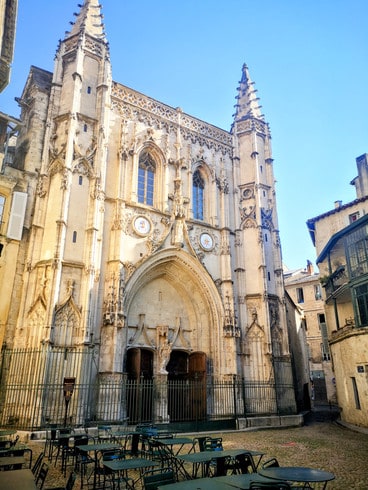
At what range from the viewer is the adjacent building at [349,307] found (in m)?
16.6

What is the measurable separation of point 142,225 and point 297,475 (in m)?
15.8

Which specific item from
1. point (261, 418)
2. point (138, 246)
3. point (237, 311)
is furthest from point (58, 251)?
A: point (261, 418)

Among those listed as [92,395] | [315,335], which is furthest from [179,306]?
[315,335]

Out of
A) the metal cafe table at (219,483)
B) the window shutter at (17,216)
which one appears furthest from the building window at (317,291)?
the metal cafe table at (219,483)

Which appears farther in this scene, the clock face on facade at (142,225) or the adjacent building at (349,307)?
the clock face on facade at (142,225)

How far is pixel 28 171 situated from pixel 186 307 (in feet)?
34.5

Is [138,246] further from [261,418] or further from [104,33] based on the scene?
[104,33]

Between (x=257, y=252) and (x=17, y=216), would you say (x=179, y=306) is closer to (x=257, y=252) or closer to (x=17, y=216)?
(x=257, y=252)

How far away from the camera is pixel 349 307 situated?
22.1 metres

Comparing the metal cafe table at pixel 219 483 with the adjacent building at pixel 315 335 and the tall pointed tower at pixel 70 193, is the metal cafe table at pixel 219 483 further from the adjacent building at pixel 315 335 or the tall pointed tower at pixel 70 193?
the adjacent building at pixel 315 335

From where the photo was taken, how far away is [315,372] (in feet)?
117

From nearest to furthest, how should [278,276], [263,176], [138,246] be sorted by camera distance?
[138,246] → [278,276] → [263,176]

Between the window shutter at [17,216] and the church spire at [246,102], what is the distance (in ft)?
51.6

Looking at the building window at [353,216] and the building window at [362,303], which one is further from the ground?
the building window at [353,216]
